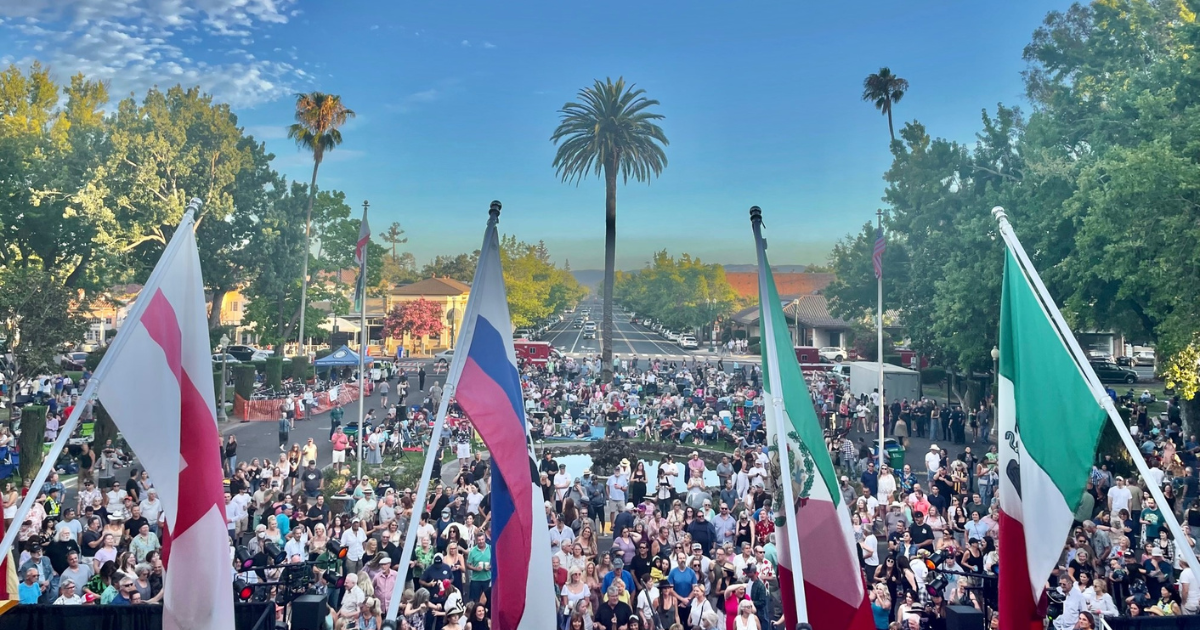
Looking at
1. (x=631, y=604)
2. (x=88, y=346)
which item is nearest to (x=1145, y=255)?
(x=631, y=604)

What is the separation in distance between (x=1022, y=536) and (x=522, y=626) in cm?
356

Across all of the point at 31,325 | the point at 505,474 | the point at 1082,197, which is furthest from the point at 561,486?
the point at 31,325

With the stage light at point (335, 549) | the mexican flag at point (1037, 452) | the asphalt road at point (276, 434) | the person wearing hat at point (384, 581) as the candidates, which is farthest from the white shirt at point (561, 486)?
the mexican flag at point (1037, 452)

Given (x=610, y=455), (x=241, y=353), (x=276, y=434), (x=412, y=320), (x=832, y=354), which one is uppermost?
(x=412, y=320)

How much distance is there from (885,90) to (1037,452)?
53953 millimetres

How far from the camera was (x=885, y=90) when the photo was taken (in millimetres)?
54844

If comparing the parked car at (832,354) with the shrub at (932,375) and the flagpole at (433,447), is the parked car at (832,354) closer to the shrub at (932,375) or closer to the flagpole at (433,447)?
the shrub at (932,375)

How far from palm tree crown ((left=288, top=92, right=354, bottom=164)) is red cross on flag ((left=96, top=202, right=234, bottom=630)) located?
44.0m

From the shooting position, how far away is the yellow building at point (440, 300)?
70.8 metres

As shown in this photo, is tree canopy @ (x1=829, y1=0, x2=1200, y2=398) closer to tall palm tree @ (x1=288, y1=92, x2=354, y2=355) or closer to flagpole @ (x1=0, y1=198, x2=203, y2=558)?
flagpole @ (x1=0, y1=198, x2=203, y2=558)

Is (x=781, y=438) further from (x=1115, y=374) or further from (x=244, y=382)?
(x=1115, y=374)

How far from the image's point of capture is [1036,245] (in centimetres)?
2481

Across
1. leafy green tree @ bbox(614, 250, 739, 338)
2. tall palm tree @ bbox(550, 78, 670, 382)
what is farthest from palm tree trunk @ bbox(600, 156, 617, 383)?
leafy green tree @ bbox(614, 250, 739, 338)

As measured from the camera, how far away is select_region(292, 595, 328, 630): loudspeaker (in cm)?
824
